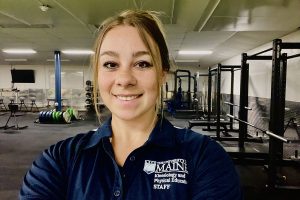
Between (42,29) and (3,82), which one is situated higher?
(42,29)

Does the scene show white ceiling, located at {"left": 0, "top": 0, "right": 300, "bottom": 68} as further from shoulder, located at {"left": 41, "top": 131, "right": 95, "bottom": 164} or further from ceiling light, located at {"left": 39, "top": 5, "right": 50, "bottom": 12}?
shoulder, located at {"left": 41, "top": 131, "right": 95, "bottom": 164}

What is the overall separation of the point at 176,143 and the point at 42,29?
587cm

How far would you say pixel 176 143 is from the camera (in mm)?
830

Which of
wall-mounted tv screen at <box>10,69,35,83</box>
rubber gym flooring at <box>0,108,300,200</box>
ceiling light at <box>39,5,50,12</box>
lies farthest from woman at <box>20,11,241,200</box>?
wall-mounted tv screen at <box>10,69,35,83</box>

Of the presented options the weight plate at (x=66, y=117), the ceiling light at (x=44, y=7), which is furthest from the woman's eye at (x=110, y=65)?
the weight plate at (x=66, y=117)

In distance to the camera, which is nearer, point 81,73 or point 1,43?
point 1,43

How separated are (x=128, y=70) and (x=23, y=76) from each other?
15680 mm

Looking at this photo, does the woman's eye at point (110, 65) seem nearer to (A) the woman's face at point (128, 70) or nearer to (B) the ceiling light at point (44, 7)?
(A) the woman's face at point (128, 70)

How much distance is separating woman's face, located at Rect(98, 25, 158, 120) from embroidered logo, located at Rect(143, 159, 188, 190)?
0.54ft

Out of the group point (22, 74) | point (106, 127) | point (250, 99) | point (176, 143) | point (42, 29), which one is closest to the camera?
point (176, 143)

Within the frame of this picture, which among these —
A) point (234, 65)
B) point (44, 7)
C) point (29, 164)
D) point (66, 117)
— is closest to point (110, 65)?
point (44, 7)

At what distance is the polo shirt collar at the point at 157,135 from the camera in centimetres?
83

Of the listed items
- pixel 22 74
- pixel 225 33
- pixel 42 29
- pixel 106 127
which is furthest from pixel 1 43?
pixel 106 127

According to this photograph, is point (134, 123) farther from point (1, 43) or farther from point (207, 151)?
point (1, 43)
